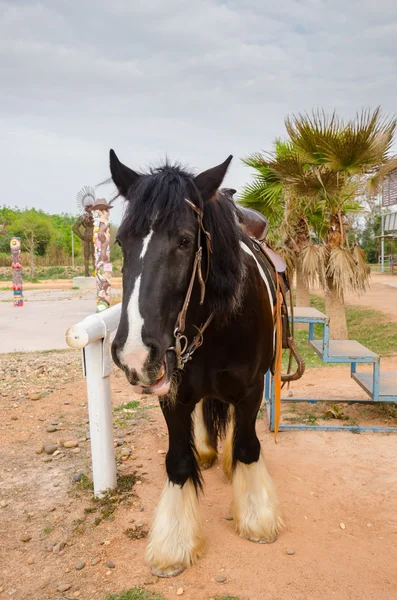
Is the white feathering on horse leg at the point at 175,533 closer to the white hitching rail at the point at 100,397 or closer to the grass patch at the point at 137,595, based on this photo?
the grass patch at the point at 137,595

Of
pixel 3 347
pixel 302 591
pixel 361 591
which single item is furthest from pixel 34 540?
pixel 3 347

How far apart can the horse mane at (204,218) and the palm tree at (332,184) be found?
5.43m

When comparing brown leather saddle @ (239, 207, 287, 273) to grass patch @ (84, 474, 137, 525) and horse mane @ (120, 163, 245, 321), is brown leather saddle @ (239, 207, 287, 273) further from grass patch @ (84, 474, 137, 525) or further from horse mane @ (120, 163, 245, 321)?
grass patch @ (84, 474, 137, 525)

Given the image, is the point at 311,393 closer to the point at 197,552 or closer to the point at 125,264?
the point at 197,552

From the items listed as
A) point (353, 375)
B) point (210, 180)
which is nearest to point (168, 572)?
point (210, 180)

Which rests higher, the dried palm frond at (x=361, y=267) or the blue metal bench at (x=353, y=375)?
the dried palm frond at (x=361, y=267)

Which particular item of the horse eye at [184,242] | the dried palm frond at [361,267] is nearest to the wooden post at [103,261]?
the dried palm frond at [361,267]

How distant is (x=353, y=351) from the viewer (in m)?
4.21

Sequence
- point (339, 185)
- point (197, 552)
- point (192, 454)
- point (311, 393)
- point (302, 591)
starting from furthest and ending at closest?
point (339, 185)
point (311, 393)
point (192, 454)
point (197, 552)
point (302, 591)

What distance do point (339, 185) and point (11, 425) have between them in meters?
5.96

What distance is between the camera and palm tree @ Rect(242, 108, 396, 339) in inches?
266

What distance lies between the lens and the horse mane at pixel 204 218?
1.70m

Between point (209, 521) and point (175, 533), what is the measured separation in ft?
1.35

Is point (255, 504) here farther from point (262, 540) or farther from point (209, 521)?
point (209, 521)
